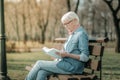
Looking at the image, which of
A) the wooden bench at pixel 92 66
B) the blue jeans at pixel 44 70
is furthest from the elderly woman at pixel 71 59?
the wooden bench at pixel 92 66

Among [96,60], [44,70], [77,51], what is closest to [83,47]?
[77,51]

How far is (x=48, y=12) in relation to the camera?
45656 mm

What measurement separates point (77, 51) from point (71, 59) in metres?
0.16

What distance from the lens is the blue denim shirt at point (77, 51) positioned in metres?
5.91

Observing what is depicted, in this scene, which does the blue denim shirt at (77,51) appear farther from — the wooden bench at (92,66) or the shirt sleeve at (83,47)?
the wooden bench at (92,66)

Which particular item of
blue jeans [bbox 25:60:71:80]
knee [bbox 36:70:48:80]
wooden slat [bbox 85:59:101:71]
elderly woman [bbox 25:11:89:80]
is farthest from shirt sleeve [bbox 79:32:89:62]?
knee [bbox 36:70:48:80]

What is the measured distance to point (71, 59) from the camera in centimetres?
599

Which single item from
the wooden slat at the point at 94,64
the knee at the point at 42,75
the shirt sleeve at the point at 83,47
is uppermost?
the shirt sleeve at the point at 83,47

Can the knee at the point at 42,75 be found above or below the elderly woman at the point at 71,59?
below

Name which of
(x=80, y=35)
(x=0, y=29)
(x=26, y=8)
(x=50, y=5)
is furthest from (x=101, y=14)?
(x=80, y=35)

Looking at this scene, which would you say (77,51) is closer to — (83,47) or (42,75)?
(83,47)

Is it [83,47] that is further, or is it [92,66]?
[92,66]

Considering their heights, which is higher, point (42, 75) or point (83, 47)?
point (83, 47)

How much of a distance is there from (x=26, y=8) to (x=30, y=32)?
6385 mm
